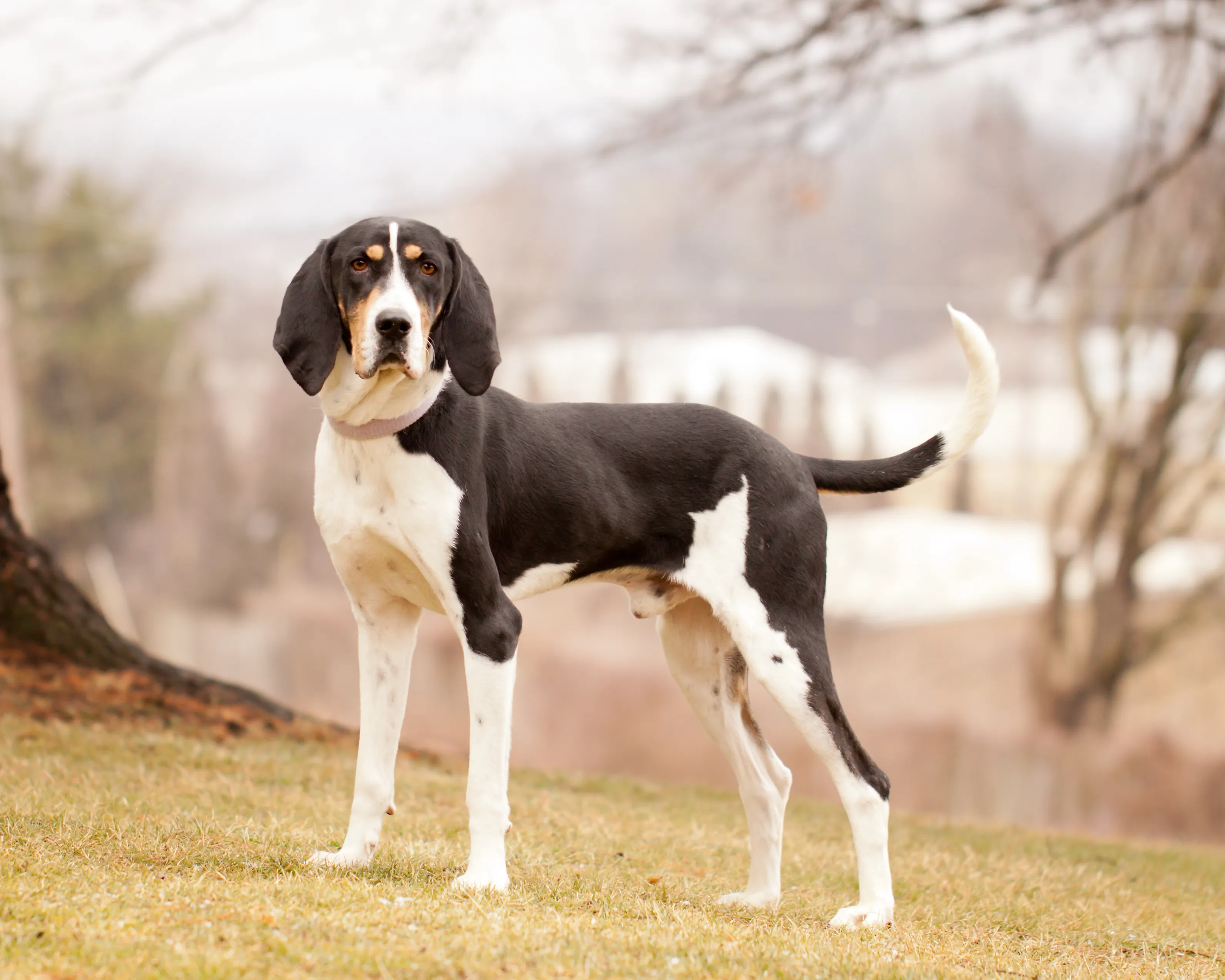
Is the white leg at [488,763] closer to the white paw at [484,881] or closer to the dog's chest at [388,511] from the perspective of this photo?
the white paw at [484,881]

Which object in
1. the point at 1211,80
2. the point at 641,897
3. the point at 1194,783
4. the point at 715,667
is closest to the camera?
the point at 641,897

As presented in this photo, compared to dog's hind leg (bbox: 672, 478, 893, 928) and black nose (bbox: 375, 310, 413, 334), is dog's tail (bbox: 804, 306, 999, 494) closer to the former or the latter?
dog's hind leg (bbox: 672, 478, 893, 928)

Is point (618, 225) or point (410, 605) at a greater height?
point (618, 225)

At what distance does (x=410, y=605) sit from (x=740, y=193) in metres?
11.2

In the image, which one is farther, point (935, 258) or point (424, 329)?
point (935, 258)

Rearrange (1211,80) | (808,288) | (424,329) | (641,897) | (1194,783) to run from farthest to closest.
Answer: (808,288) → (1194,783) → (1211,80) → (641,897) → (424,329)

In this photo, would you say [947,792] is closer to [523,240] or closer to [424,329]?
[523,240]

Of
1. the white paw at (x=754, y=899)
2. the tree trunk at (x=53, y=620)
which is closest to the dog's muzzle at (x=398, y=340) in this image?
the white paw at (x=754, y=899)

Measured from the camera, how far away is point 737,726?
15.3ft

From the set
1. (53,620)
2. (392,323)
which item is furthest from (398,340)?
(53,620)

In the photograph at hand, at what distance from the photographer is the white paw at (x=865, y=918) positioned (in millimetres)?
4180

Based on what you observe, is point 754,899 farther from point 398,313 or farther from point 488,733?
point 398,313

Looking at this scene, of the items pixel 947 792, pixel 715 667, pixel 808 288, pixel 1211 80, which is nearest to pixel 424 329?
pixel 715 667

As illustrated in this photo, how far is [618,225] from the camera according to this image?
49.1ft
